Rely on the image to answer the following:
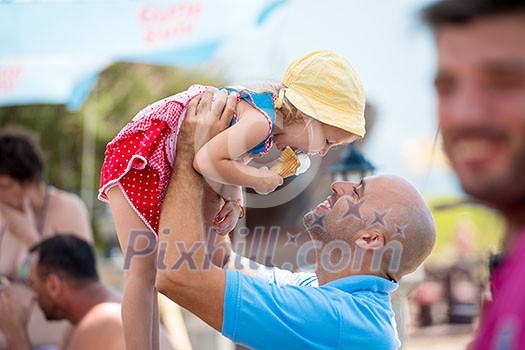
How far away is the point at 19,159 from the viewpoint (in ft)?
13.9

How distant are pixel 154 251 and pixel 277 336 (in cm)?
47

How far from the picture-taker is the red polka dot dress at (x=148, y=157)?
207 cm

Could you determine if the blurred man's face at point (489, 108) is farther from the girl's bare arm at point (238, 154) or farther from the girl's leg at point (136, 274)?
the girl's leg at point (136, 274)

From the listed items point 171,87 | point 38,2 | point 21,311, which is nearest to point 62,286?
point 21,311

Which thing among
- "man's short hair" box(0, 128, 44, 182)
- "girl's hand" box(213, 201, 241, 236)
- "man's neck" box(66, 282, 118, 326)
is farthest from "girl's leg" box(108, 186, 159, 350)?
"man's short hair" box(0, 128, 44, 182)

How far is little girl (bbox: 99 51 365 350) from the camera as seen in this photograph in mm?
2061

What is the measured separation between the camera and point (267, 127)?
2.10 m

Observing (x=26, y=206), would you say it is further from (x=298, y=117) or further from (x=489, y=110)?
(x=489, y=110)

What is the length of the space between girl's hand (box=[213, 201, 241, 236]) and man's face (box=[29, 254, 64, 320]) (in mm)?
1574

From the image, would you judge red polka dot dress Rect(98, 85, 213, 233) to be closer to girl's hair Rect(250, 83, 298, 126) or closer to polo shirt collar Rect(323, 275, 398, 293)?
girl's hair Rect(250, 83, 298, 126)

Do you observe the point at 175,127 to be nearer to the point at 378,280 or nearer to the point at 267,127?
the point at 267,127

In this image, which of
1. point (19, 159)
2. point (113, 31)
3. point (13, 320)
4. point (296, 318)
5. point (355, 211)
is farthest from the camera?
point (113, 31)

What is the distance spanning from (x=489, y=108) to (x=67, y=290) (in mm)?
2876

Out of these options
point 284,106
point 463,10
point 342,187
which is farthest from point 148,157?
point 463,10
